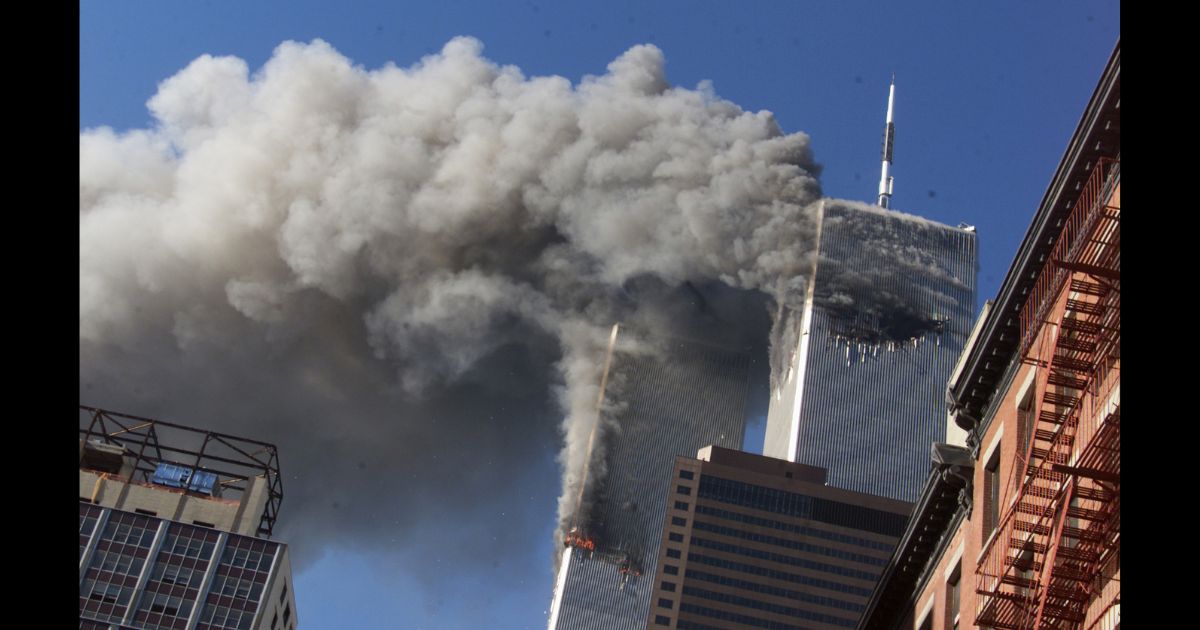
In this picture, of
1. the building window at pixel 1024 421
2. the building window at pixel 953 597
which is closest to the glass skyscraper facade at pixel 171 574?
the building window at pixel 953 597

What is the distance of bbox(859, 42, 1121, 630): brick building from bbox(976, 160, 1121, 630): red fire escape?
34 millimetres

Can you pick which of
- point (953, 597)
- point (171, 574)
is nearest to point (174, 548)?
point (171, 574)

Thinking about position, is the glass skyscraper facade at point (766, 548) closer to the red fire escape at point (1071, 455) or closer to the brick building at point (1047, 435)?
the brick building at point (1047, 435)

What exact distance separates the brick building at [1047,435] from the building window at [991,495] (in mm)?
49

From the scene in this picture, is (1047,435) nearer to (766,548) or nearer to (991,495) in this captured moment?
(991,495)

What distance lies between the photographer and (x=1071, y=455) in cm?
2381

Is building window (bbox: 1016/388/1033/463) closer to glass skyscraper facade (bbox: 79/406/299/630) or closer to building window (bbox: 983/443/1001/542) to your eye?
building window (bbox: 983/443/1001/542)

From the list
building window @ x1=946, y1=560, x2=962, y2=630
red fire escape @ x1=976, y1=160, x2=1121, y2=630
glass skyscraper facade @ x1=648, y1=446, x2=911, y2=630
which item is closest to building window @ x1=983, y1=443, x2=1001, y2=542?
red fire escape @ x1=976, y1=160, x2=1121, y2=630

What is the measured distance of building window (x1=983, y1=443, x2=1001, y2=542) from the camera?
29.0m

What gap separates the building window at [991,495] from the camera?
29.0 metres
